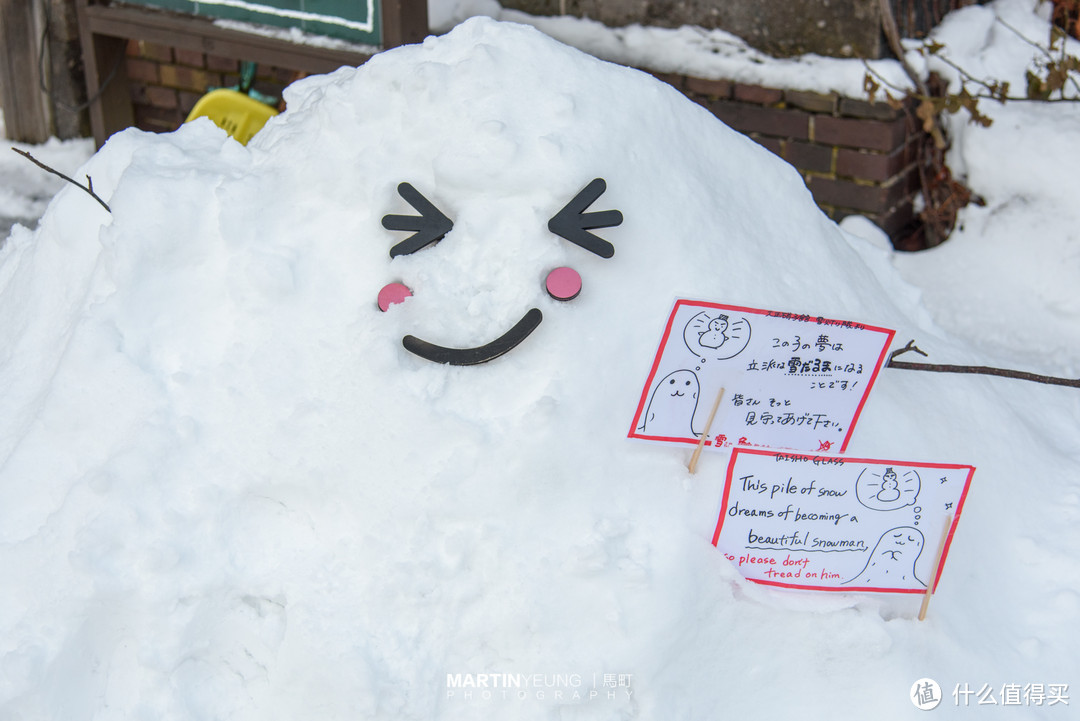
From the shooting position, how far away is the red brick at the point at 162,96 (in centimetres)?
396

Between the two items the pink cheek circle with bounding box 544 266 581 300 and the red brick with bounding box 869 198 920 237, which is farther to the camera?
the red brick with bounding box 869 198 920 237

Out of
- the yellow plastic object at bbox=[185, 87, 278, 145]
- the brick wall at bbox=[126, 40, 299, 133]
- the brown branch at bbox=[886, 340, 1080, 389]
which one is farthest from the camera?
the brick wall at bbox=[126, 40, 299, 133]

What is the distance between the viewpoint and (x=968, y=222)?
10.6 feet

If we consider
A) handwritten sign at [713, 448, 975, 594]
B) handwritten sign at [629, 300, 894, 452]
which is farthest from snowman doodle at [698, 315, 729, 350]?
handwritten sign at [713, 448, 975, 594]

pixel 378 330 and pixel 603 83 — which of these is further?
pixel 603 83

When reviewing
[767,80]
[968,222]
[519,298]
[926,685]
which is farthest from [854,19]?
[926,685]

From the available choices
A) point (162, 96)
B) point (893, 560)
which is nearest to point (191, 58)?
point (162, 96)

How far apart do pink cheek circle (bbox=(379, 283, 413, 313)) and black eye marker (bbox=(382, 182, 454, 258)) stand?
2.5 inches

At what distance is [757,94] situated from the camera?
3.08 meters

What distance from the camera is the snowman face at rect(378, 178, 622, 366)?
1497mm

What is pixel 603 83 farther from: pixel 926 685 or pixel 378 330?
pixel 926 685

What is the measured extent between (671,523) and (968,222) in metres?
2.24

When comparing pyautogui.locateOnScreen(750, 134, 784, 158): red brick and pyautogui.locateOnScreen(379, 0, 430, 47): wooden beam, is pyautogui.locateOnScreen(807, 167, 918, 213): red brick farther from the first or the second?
pyautogui.locateOnScreen(379, 0, 430, 47): wooden beam

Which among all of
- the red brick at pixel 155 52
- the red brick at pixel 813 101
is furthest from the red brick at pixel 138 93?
the red brick at pixel 813 101
